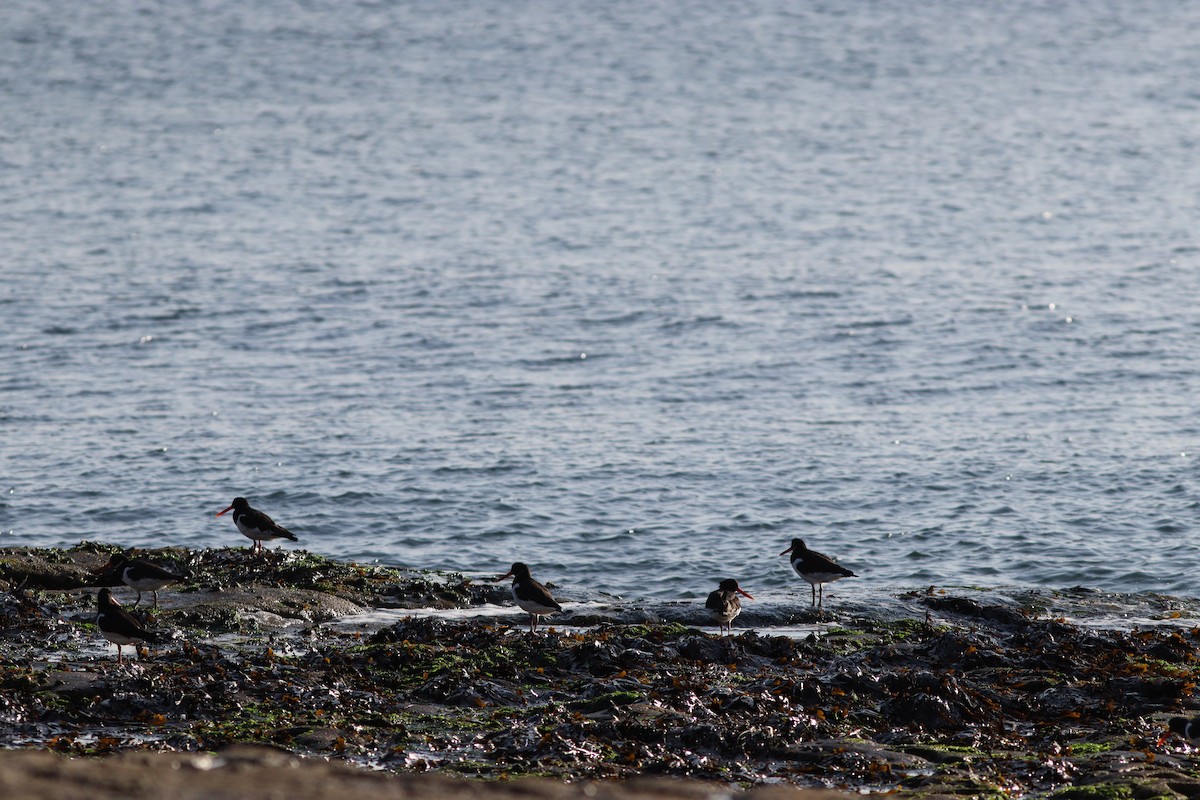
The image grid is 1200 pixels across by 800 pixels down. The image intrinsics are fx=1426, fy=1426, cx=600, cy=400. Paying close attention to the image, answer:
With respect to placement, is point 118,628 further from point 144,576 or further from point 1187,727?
point 1187,727

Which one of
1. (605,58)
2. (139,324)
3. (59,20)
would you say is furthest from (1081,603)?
(59,20)

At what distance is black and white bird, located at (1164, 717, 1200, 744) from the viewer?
42.9 ft

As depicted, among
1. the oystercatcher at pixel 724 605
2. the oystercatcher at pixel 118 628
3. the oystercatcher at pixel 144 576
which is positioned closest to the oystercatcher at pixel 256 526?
the oystercatcher at pixel 144 576

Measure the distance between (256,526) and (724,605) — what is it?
6.90 metres

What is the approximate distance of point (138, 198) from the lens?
4994cm

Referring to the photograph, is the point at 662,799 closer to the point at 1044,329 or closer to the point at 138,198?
the point at 1044,329

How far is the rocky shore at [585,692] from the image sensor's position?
1213 centimetres

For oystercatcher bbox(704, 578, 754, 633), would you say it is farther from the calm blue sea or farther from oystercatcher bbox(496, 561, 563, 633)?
the calm blue sea

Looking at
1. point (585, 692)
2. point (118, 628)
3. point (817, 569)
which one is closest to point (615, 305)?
point (817, 569)

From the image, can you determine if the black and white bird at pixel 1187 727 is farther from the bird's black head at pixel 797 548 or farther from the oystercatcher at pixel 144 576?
the oystercatcher at pixel 144 576

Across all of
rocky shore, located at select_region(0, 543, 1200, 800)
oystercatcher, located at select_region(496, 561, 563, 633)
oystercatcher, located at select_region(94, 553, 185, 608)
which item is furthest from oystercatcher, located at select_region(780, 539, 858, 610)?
oystercatcher, located at select_region(94, 553, 185, 608)

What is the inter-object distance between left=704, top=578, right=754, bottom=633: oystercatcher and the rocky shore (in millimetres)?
495

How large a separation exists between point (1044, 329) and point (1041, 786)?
25.1 metres

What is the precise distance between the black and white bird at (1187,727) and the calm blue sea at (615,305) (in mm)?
6841
